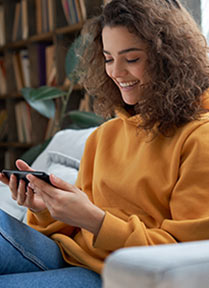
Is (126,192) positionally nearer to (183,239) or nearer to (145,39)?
(183,239)

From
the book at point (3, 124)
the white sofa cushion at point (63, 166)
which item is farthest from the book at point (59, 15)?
the white sofa cushion at point (63, 166)

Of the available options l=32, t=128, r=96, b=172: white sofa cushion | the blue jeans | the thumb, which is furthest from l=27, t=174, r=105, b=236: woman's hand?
l=32, t=128, r=96, b=172: white sofa cushion

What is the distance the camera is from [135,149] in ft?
3.81

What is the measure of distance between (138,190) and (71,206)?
8.5 inches

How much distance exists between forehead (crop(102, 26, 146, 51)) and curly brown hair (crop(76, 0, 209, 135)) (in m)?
0.01

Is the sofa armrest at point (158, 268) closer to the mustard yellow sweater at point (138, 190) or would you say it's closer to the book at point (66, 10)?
the mustard yellow sweater at point (138, 190)

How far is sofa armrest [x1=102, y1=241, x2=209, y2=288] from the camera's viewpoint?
1.65 feet

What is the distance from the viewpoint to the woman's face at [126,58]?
3.61 feet

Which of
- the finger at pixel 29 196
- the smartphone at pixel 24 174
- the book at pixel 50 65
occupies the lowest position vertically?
the book at pixel 50 65

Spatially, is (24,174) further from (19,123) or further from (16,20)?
(16,20)

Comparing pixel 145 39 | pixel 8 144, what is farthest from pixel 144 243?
pixel 8 144

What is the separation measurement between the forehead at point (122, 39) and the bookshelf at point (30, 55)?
157cm

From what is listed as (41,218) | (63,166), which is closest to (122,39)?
(41,218)

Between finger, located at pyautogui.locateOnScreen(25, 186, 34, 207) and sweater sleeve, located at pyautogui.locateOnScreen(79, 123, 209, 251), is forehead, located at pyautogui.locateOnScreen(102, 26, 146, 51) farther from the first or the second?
finger, located at pyautogui.locateOnScreen(25, 186, 34, 207)
